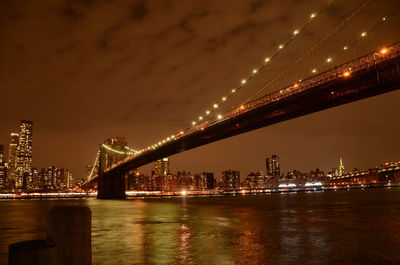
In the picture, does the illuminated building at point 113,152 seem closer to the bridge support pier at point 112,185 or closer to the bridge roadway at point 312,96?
the bridge support pier at point 112,185

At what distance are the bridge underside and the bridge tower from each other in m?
22.0

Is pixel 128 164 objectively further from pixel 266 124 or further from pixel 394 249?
pixel 394 249

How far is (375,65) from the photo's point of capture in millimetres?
25562

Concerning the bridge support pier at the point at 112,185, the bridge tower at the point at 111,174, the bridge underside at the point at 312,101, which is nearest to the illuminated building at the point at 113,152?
the bridge tower at the point at 111,174

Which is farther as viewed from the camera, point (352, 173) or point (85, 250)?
point (352, 173)

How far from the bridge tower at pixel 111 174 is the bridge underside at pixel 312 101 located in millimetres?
22011

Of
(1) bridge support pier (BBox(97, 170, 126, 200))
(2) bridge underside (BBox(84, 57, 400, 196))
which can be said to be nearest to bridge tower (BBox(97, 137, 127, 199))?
(1) bridge support pier (BBox(97, 170, 126, 200))

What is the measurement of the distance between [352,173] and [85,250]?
5980 inches

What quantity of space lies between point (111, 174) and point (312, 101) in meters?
43.3

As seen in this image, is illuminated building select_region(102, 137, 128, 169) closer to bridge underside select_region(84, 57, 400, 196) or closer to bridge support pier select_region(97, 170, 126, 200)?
bridge support pier select_region(97, 170, 126, 200)

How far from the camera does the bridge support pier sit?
209 ft

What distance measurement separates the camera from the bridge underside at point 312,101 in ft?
85.7

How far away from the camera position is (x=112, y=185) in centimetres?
6544

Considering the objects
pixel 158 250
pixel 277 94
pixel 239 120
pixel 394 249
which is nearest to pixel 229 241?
pixel 158 250
